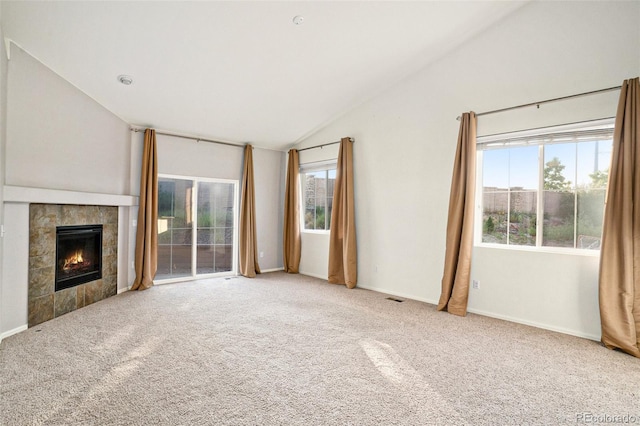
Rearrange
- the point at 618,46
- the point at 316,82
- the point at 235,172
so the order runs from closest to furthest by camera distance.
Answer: the point at 618,46, the point at 316,82, the point at 235,172

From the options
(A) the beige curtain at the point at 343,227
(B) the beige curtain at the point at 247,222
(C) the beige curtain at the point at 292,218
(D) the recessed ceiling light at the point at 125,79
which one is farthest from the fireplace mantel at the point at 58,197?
(A) the beige curtain at the point at 343,227

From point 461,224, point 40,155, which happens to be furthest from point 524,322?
point 40,155

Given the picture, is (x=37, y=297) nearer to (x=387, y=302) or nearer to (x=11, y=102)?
(x=11, y=102)

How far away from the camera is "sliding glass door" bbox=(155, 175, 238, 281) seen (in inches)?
218

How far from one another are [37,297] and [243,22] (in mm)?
3608

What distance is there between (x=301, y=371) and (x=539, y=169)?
3438 millimetres

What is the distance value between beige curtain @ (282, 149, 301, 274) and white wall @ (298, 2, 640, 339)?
4.51ft

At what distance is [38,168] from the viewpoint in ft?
11.7

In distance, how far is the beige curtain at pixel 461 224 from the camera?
400cm

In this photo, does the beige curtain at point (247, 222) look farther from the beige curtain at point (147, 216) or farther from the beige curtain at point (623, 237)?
the beige curtain at point (623, 237)

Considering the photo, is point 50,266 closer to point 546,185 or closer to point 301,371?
point 301,371

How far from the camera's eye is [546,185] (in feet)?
12.4

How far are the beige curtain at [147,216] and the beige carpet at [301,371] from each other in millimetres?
1018

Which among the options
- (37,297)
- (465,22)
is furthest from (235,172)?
(465,22)
